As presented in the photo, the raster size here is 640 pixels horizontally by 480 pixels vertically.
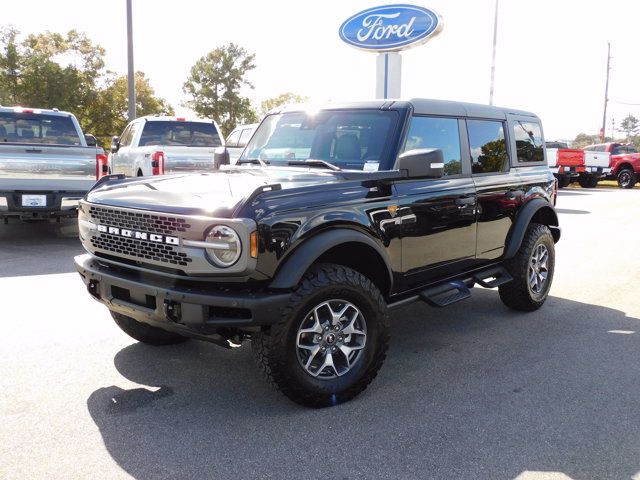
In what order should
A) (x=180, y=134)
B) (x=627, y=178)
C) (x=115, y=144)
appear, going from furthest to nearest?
1. (x=627, y=178)
2. (x=115, y=144)
3. (x=180, y=134)

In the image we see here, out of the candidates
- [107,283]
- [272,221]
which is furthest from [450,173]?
[107,283]

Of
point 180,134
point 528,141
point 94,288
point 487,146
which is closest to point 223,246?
point 94,288

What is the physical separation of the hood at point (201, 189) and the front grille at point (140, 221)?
0.05 metres

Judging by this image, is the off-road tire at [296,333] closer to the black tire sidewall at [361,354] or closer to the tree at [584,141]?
the black tire sidewall at [361,354]

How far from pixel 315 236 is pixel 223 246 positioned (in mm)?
613

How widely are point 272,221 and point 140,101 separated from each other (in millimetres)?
37165

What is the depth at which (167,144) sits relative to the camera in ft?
37.8

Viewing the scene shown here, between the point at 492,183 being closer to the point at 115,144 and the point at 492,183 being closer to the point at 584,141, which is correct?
the point at 115,144

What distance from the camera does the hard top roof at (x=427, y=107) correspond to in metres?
4.36

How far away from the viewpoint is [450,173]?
4652mm

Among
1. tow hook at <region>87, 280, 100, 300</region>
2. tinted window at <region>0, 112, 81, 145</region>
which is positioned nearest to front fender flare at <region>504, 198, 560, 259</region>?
tow hook at <region>87, 280, 100, 300</region>

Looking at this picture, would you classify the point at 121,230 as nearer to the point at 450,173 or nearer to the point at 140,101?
the point at 450,173

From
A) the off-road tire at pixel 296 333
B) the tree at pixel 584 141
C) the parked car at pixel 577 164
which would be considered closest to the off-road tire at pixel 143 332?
the off-road tire at pixel 296 333

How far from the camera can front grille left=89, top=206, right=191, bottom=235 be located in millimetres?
3230
